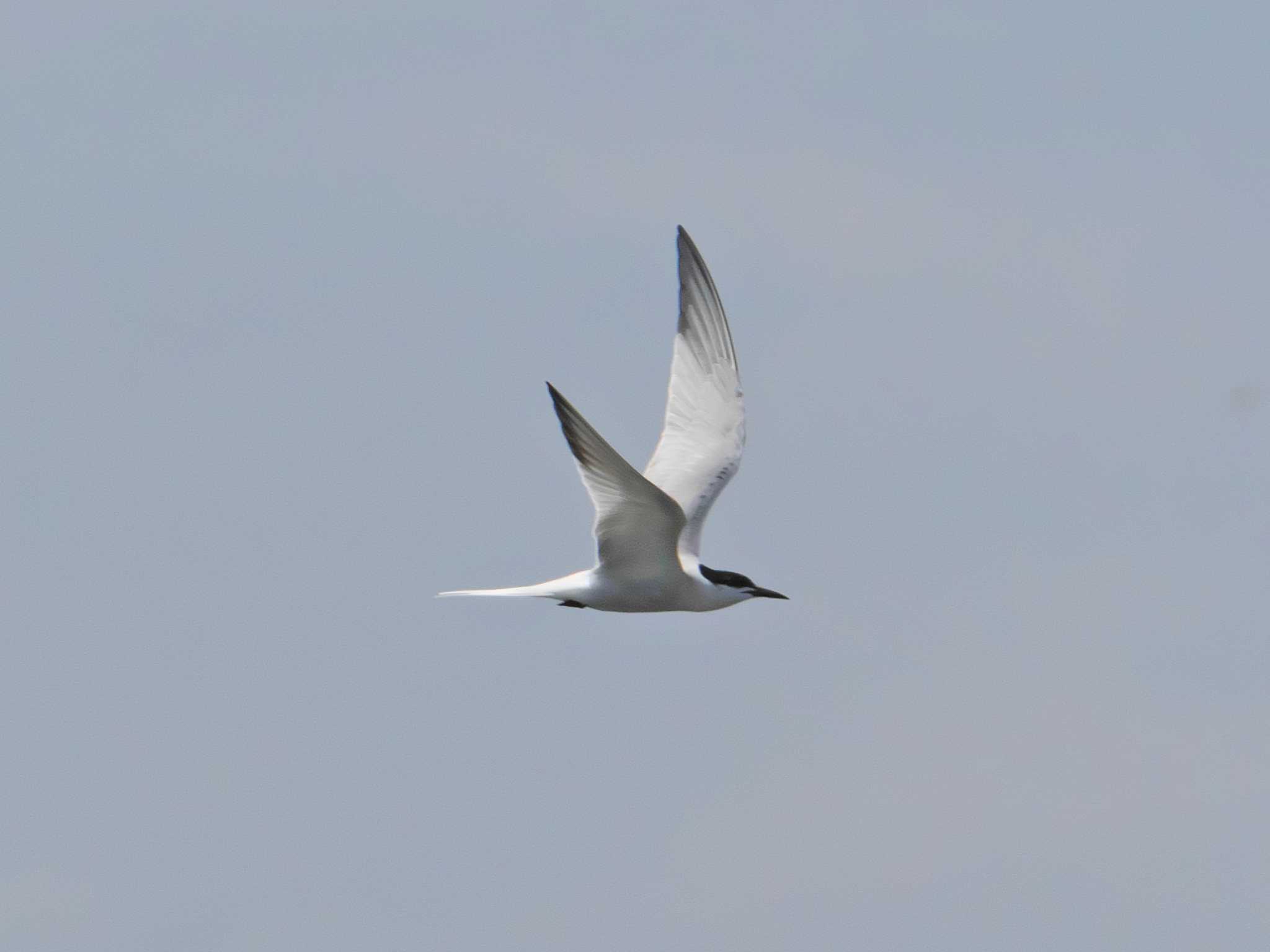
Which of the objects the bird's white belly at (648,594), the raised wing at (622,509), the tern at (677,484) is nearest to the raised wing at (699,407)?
the tern at (677,484)

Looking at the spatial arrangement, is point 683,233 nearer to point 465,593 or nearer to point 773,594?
point 773,594

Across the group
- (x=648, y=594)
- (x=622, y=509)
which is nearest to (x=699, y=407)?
(x=648, y=594)

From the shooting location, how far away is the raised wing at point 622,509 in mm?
13266

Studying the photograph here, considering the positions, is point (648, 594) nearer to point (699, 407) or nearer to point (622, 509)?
point (622, 509)

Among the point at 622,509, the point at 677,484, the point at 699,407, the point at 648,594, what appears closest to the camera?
the point at 622,509

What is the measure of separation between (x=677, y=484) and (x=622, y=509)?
10.1ft

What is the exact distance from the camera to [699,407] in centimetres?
1802

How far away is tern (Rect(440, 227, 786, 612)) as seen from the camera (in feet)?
45.5

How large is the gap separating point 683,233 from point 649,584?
14.2ft

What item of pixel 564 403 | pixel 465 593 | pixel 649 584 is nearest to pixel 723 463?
pixel 649 584

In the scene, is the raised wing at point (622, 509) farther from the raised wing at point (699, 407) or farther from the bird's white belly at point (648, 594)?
the raised wing at point (699, 407)

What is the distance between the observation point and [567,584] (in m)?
15.5

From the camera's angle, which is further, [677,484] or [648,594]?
[677,484]

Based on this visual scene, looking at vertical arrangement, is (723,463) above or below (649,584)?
above
